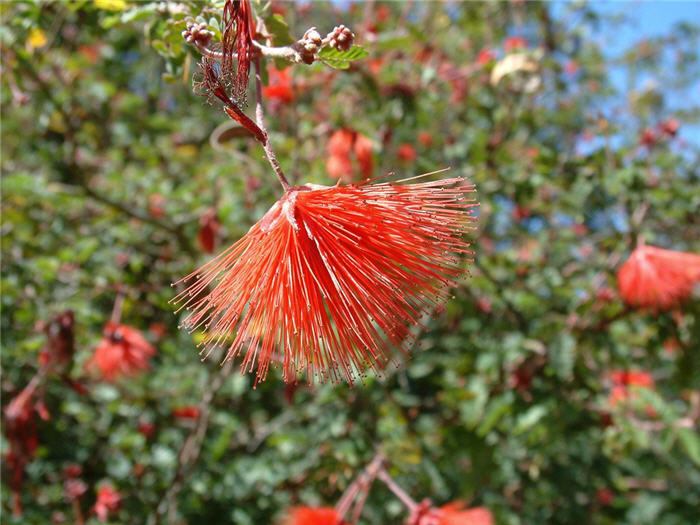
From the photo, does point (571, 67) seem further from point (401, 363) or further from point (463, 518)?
point (463, 518)

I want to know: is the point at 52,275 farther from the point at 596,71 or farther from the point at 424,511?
the point at 596,71

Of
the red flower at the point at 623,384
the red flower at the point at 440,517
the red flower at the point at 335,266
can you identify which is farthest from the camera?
the red flower at the point at 623,384

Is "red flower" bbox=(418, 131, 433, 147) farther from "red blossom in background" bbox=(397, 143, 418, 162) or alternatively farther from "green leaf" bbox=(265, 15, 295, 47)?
"green leaf" bbox=(265, 15, 295, 47)

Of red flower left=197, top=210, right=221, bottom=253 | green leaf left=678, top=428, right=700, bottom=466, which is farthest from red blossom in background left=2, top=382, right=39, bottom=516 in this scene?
green leaf left=678, top=428, right=700, bottom=466

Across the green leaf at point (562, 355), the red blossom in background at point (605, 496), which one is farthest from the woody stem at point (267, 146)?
the red blossom in background at point (605, 496)

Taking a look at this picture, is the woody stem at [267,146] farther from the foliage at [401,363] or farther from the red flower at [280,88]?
the red flower at [280,88]

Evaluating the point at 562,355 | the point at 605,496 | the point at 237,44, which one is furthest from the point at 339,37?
the point at 605,496
